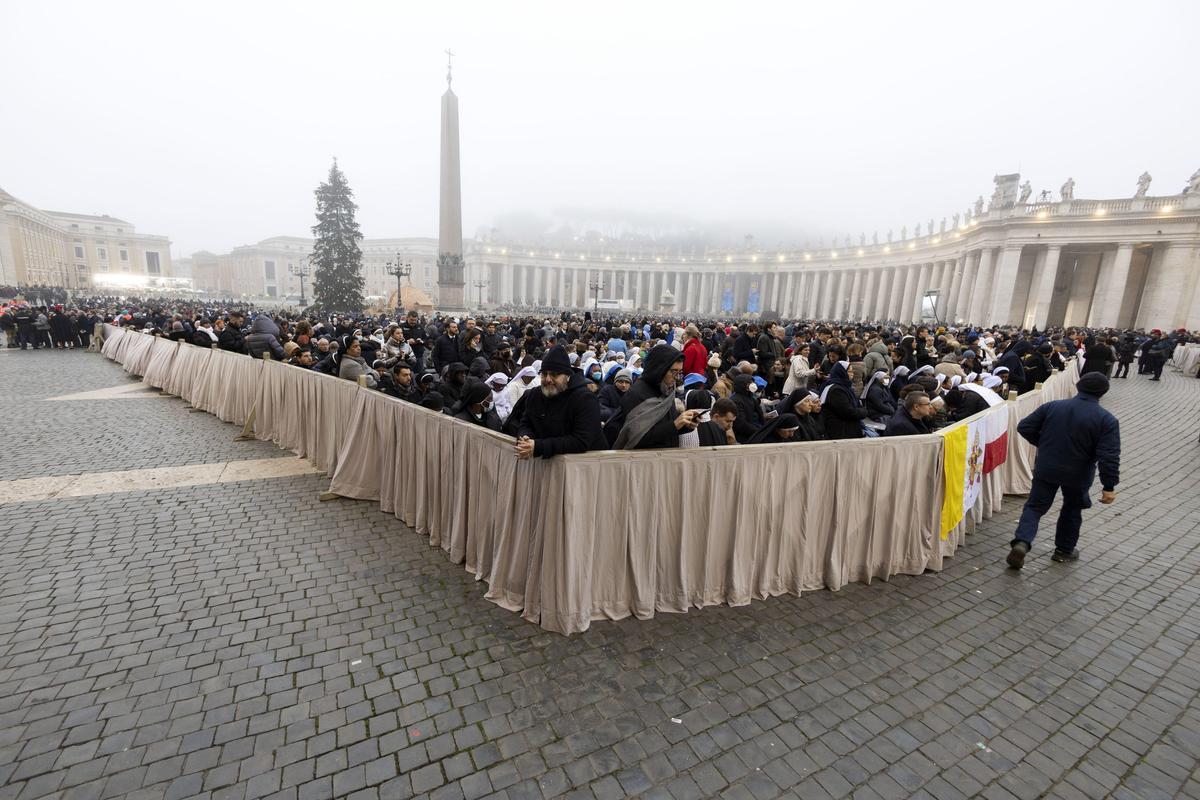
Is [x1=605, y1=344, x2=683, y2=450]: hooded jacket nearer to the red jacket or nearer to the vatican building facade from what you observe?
the red jacket

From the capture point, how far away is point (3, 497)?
6.09 meters

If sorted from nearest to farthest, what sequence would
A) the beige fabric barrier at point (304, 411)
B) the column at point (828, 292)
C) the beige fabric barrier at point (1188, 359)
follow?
the beige fabric barrier at point (304, 411), the beige fabric barrier at point (1188, 359), the column at point (828, 292)

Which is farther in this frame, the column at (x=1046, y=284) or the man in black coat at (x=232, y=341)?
the column at (x=1046, y=284)

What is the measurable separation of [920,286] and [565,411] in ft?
217

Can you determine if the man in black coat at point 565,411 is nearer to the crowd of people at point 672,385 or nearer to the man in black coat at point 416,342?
the crowd of people at point 672,385

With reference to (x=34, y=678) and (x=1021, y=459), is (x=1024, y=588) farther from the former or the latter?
(x=34, y=678)

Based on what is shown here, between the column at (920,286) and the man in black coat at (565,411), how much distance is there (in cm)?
6046

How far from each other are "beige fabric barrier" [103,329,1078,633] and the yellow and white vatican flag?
177mm

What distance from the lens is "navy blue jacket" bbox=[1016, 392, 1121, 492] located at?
5.02 m

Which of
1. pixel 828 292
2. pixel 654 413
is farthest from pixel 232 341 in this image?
pixel 828 292

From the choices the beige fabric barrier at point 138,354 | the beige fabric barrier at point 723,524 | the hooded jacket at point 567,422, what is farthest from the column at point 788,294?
the hooded jacket at point 567,422

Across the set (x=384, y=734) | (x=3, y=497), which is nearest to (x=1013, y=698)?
(x=384, y=734)

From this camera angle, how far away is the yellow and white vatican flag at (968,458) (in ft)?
16.9

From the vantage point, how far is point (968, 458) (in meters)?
5.61
